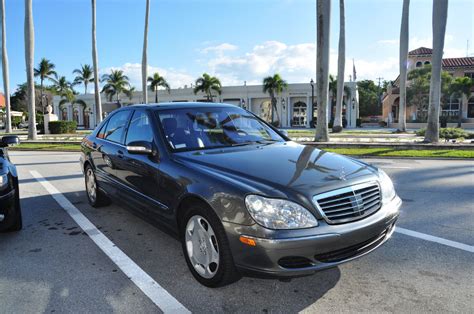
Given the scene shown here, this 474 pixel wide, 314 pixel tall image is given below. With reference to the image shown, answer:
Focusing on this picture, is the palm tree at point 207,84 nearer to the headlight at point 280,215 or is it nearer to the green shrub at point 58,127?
the green shrub at point 58,127

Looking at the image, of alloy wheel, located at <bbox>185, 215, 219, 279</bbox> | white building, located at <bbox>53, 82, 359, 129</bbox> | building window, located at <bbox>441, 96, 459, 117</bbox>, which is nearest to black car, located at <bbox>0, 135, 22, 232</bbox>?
alloy wheel, located at <bbox>185, 215, 219, 279</bbox>

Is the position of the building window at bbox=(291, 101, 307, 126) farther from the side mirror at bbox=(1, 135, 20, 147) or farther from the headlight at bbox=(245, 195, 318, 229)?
the headlight at bbox=(245, 195, 318, 229)

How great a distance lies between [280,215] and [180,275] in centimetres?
131

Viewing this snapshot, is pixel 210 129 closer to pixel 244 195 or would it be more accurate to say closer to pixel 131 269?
pixel 244 195

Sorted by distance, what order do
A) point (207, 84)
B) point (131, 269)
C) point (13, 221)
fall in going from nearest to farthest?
point (131, 269) → point (13, 221) → point (207, 84)

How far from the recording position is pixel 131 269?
3.58 m

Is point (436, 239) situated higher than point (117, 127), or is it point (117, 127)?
point (117, 127)

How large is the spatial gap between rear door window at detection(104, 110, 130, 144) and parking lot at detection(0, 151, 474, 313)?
3.84 feet

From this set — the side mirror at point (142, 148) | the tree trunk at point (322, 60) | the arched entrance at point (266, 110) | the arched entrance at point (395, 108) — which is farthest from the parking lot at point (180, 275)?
the arched entrance at point (395, 108)

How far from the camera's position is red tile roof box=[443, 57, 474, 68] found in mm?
46938

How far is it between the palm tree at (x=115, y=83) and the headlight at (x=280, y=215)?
2031 inches

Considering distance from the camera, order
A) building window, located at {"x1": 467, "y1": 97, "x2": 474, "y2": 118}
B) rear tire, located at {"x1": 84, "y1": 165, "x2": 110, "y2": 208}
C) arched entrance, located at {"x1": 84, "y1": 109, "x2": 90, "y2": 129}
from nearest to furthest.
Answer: rear tire, located at {"x1": 84, "y1": 165, "x2": 110, "y2": 208} → building window, located at {"x1": 467, "y1": 97, "x2": 474, "y2": 118} → arched entrance, located at {"x1": 84, "y1": 109, "x2": 90, "y2": 129}

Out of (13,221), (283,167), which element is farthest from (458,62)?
(13,221)

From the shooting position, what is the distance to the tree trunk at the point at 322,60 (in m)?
16.7
